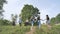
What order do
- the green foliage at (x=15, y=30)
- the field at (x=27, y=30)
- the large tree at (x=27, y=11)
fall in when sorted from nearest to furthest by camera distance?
the field at (x=27, y=30)
the green foliage at (x=15, y=30)
the large tree at (x=27, y=11)

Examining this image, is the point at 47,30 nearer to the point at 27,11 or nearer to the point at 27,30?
the point at 27,30

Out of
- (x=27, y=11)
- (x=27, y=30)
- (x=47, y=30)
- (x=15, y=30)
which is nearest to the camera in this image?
(x=27, y=30)

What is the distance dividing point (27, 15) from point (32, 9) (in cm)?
635

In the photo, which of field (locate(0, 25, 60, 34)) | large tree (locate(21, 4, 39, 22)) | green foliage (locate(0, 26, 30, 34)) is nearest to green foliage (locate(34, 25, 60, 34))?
field (locate(0, 25, 60, 34))

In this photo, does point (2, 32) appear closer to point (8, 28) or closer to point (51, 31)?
point (8, 28)

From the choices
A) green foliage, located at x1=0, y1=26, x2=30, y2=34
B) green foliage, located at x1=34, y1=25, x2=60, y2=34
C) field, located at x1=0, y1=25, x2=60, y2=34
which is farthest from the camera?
green foliage, located at x1=0, y1=26, x2=30, y2=34

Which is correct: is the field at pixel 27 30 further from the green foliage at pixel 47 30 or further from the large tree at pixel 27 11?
the large tree at pixel 27 11

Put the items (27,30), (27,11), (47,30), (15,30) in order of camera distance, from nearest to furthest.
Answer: (27,30), (47,30), (15,30), (27,11)

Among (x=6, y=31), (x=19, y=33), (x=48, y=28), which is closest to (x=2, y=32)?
(x=6, y=31)

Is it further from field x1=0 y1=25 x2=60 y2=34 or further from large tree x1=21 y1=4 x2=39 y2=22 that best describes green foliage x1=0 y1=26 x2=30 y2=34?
large tree x1=21 y1=4 x2=39 y2=22

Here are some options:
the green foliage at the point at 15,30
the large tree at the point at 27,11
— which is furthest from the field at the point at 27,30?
the large tree at the point at 27,11

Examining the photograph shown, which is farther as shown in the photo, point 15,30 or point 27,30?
point 15,30

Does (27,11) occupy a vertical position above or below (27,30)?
above

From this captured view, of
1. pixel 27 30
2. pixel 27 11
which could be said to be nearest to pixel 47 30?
pixel 27 30
